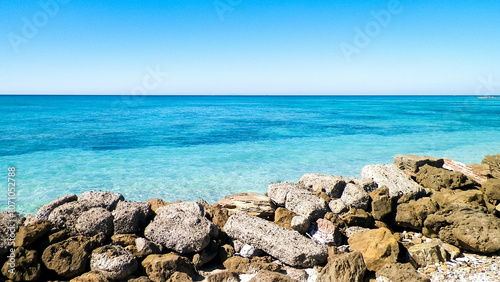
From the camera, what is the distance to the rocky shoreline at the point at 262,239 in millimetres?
4930

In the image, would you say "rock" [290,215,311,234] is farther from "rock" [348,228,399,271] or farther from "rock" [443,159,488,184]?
"rock" [443,159,488,184]

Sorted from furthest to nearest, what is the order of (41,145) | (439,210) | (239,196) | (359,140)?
(359,140) → (41,145) → (239,196) → (439,210)

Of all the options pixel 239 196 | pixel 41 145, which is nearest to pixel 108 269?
pixel 239 196

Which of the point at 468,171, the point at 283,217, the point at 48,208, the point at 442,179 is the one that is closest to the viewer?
the point at 48,208

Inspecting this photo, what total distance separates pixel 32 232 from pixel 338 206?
19.6 ft

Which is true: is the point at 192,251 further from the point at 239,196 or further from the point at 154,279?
the point at 239,196

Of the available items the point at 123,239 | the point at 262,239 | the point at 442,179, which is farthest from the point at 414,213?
the point at 123,239

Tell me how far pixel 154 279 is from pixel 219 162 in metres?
11.1

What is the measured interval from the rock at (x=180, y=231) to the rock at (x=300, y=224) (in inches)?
64.2

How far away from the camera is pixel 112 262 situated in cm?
496

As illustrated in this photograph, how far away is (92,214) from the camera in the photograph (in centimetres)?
568

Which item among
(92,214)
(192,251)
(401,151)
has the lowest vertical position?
(401,151)

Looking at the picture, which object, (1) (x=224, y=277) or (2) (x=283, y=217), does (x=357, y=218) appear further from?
(1) (x=224, y=277)

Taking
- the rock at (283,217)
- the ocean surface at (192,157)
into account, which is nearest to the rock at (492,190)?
the rock at (283,217)
